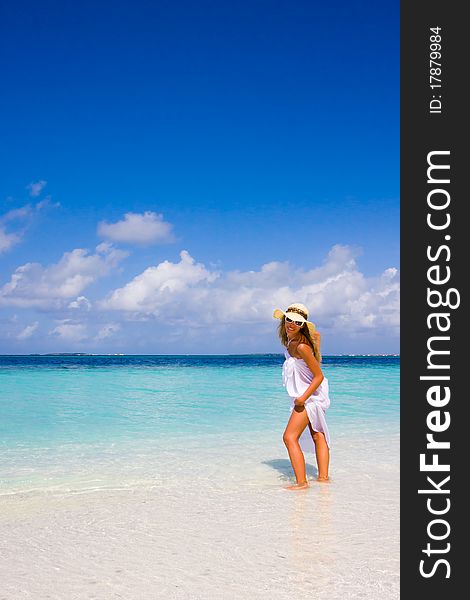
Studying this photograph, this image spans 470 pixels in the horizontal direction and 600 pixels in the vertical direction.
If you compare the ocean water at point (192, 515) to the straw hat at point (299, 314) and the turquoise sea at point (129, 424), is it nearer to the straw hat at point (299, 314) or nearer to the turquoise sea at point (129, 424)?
the turquoise sea at point (129, 424)

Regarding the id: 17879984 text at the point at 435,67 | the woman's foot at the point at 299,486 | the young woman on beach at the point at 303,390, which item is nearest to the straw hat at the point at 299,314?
the young woman on beach at the point at 303,390

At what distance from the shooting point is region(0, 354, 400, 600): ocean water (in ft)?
12.4

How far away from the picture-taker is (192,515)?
17.4 feet

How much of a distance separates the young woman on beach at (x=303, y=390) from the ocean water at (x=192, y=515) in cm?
37

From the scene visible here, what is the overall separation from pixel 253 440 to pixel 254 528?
4531 mm

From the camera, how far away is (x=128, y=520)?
5.16 metres

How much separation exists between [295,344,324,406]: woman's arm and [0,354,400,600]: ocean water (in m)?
0.96

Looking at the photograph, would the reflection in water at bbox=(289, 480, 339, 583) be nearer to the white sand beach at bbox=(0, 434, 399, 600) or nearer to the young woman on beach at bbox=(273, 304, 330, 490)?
the white sand beach at bbox=(0, 434, 399, 600)

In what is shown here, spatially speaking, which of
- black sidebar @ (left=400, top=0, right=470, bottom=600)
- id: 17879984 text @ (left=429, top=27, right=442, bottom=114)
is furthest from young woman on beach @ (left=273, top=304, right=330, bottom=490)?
id: 17879984 text @ (left=429, top=27, right=442, bottom=114)

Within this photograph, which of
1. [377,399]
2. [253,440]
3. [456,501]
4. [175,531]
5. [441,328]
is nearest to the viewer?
[456,501]

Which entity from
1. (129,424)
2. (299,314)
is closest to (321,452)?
(299,314)

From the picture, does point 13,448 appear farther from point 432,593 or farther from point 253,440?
point 432,593

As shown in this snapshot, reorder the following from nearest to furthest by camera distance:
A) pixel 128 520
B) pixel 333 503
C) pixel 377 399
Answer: pixel 128 520 < pixel 333 503 < pixel 377 399

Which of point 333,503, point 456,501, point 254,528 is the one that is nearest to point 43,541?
point 254,528
